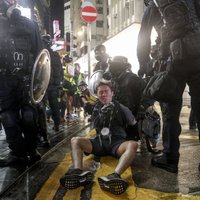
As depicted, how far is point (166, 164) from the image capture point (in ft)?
11.5

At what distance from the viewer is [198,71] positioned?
3.33 metres

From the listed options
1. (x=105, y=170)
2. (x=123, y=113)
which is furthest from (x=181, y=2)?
(x=105, y=170)

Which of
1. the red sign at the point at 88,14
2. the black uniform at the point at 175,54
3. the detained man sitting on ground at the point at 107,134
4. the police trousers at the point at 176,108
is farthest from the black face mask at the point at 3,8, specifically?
the red sign at the point at 88,14

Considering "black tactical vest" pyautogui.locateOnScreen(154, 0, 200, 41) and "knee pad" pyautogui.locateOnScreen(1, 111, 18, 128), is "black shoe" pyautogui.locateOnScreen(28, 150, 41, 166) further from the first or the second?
"black tactical vest" pyautogui.locateOnScreen(154, 0, 200, 41)

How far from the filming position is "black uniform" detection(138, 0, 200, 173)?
3.23 meters

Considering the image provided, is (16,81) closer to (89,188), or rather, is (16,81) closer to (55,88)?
(89,188)

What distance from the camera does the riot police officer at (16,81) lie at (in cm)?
371

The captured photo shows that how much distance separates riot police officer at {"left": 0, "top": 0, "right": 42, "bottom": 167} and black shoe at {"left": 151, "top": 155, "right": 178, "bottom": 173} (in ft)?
4.90

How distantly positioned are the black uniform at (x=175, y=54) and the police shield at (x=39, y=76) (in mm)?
1203

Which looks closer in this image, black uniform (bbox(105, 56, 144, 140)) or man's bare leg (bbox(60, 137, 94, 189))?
man's bare leg (bbox(60, 137, 94, 189))

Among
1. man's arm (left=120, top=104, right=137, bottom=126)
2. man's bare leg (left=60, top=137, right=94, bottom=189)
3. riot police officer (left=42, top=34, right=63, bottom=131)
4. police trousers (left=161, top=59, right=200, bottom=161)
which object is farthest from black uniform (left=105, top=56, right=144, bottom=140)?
riot police officer (left=42, top=34, right=63, bottom=131)

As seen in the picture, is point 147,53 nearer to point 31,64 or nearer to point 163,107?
point 163,107

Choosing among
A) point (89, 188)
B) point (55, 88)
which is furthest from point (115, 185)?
point (55, 88)

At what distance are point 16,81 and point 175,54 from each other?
1856 millimetres
